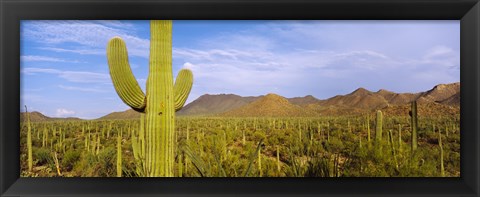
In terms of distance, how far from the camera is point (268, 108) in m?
1.99

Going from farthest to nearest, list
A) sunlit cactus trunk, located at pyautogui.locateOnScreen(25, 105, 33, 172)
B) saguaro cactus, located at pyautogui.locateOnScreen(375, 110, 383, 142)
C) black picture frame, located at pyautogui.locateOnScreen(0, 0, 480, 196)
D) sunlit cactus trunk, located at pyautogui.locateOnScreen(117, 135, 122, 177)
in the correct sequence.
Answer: saguaro cactus, located at pyautogui.locateOnScreen(375, 110, 383, 142) → sunlit cactus trunk, located at pyautogui.locateOnScreen(117, 135, 122, 177) → sunlit cactus trunk, located at pyautogui.locateOnScreen(25, 105, 33, 172) → black picture frame, located at pyautogui.locateOnScreen(0, 0, 480, 196)

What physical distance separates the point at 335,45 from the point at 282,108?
1.36ft

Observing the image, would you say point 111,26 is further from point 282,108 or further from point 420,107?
point 420,107

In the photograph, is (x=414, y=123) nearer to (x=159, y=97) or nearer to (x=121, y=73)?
(x=159, y=97)

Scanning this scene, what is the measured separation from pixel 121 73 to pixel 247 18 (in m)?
0.67

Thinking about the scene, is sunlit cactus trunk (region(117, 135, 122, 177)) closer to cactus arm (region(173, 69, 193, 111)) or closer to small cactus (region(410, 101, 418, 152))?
cactus arm (region(173, 69, 193, 111))

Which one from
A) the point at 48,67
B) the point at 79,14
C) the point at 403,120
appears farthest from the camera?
the point at 403,120

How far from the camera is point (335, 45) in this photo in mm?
2016

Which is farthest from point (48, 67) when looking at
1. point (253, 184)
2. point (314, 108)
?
point (314, 108)

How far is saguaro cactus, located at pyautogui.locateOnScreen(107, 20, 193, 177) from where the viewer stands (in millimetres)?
1913

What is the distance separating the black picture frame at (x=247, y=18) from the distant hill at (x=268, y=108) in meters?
0.40

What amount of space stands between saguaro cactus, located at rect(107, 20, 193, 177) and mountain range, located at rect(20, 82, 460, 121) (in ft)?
0.24

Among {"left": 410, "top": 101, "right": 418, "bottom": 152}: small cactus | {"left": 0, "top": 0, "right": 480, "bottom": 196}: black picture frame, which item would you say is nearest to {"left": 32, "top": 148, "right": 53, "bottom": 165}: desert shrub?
{"left": 0, "top": 0, "right": 480, "bottom": 196}: black picture frame

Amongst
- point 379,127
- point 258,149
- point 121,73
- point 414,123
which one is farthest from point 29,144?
point 414,123
